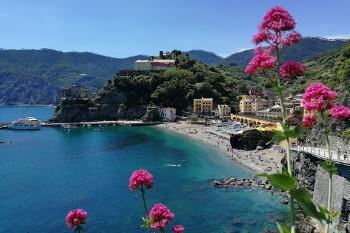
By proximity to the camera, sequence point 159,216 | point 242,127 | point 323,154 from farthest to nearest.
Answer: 1. point 242,127
2. point 323,154
3. point 159,216

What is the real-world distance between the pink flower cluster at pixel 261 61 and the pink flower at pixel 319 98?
0.62 meters

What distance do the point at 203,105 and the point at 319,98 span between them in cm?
10271

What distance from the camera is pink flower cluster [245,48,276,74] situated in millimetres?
4465

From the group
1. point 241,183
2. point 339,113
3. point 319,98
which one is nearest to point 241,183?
point 241,183

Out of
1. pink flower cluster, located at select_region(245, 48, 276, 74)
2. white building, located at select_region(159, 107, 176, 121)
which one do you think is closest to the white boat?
white building, located at select_region(159, 107, 176, 121)

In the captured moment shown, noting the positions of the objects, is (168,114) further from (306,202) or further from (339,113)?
(306,202)

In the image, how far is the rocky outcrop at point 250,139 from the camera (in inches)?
2498

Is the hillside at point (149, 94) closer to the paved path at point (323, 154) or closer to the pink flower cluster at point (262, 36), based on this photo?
the paved path at point (323, 154)

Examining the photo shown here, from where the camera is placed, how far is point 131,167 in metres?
54.9

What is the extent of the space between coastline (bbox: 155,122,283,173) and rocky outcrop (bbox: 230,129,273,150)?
137 cm

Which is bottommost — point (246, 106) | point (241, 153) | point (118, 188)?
point (118, 188)

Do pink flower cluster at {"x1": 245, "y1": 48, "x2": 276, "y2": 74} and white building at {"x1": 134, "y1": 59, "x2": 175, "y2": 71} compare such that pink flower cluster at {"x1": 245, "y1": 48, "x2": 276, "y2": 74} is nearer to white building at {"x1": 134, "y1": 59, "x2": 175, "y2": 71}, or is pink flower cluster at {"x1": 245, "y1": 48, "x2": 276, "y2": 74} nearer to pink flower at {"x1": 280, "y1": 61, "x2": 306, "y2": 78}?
pink flower at {"x1": 280, "y1": 61, "x2": 306, "y2": 78}

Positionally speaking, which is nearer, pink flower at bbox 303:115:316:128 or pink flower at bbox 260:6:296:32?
pink flower at bbox 260:6:296:32

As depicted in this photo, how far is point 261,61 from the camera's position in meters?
4.58
